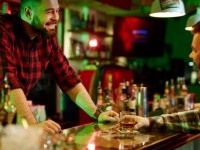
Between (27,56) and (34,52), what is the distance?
0.06 metres

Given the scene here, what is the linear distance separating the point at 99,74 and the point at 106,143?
8.24 ft

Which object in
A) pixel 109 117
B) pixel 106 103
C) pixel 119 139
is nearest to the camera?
pixel 119 139

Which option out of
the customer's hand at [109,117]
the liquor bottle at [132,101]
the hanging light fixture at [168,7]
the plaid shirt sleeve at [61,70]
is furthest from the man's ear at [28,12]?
the hanging light fixture at [168,7]

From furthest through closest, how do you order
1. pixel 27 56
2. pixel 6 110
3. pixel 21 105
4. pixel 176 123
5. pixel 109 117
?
pixel 27 56
pixel 109 117
pixel 176 123
pixel 21 105
pixel 6 110

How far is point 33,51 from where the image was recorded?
7.66ft

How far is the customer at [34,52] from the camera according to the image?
206 cm

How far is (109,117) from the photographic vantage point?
7.08ft

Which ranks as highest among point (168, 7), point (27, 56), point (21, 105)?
point (168, 7)

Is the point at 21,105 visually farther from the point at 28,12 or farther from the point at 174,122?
the point at 174,122

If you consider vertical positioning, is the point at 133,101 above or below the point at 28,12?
below

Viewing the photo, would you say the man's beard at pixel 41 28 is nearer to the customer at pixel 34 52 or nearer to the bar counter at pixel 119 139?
the customer at pixel 34 52

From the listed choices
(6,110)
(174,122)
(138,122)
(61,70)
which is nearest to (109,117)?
(138,122)

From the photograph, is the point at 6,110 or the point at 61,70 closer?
the point at 6,110

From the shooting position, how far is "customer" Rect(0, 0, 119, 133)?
2.06m
